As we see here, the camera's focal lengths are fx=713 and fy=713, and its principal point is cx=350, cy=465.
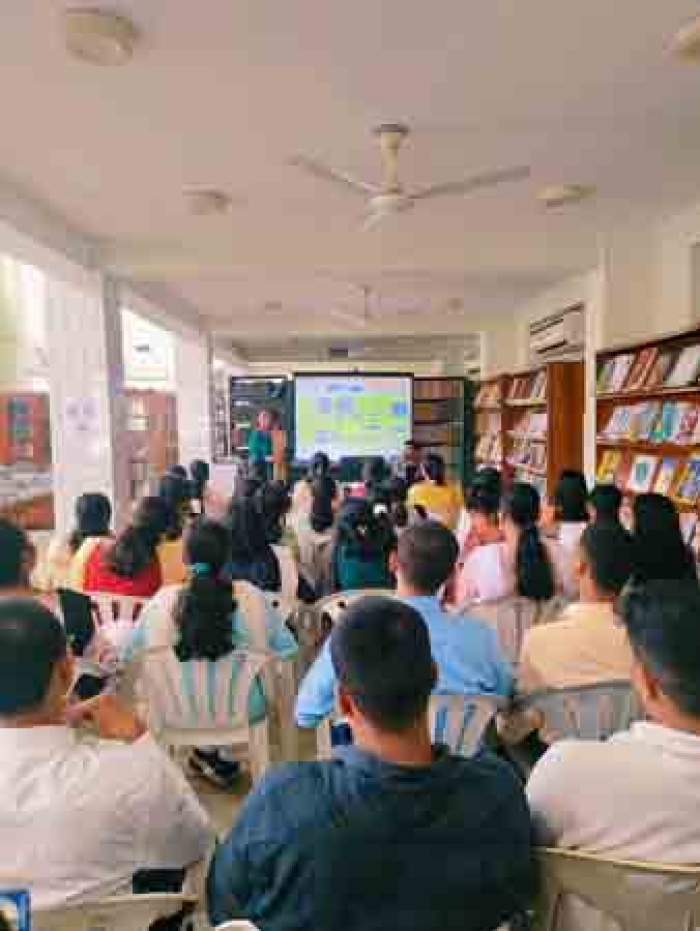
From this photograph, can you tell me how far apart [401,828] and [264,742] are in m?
1.48

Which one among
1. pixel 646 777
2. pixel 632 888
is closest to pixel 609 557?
pixel 646 777

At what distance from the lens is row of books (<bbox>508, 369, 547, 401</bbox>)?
22.4ft

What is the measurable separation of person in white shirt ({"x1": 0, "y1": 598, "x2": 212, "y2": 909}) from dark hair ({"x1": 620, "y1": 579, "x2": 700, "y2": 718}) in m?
0.90

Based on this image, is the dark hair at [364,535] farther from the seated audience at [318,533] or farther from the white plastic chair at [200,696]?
the white plastic chair at [200,696]

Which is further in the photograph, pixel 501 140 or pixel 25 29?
pixel 501 140

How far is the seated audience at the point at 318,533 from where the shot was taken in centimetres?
416

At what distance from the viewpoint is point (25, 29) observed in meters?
2.31

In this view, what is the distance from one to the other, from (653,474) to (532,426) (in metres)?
2.73

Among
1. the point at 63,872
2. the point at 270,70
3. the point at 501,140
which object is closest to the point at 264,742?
the point at 63,872

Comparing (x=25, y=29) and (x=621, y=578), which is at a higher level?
(x=25, y=29)

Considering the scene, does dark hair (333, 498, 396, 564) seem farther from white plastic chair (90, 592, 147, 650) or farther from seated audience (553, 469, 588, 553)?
white plastic chair (90, 592, 147, 650)

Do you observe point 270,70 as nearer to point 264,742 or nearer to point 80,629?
point 80,629

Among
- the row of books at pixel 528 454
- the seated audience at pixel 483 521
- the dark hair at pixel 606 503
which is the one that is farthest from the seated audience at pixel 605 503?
the row of books at pixel 528 454

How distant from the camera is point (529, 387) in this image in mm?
7551
